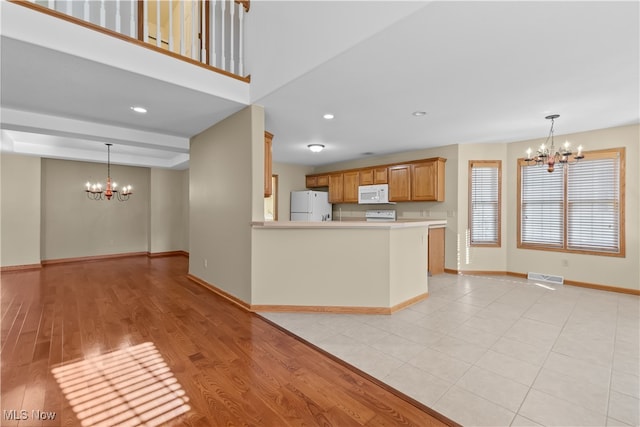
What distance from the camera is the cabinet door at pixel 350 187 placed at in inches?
271

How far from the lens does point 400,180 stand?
19.7ft

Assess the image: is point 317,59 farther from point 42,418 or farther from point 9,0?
point 42,418

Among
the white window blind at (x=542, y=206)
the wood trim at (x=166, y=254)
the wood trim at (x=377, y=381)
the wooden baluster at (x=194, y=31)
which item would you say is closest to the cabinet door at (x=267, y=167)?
the wooden baluster at (x=194, y=31)

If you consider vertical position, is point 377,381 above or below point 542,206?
below

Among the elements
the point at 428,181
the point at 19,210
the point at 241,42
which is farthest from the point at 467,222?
the point at 19,210

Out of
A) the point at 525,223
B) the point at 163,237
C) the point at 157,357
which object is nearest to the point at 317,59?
the point at 157,357

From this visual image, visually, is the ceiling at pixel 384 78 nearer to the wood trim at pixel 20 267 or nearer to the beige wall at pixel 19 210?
the beige wall at pixel 19 210

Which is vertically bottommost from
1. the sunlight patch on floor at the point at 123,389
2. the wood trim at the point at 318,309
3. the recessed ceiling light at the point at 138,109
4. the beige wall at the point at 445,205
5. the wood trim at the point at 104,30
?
the sunlight patch on floor at the point at 123,389

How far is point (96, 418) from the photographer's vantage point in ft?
5.54

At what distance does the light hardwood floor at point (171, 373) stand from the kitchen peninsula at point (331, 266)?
1.62ft

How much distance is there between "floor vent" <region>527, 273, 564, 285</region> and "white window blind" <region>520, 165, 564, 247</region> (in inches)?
21.3

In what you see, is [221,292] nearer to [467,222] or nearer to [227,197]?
[227,197]

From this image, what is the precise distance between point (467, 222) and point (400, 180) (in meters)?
1.51

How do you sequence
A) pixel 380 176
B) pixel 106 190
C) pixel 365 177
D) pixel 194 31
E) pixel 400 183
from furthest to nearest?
pixel 365 177, pixel 106 190, pixel 380 176, pixel 400 183, pixel 194 31
